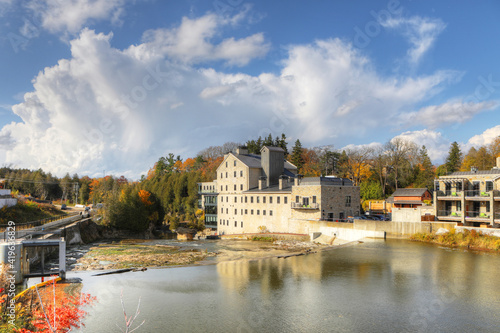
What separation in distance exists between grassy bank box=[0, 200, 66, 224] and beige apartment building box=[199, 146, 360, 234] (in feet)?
75.3

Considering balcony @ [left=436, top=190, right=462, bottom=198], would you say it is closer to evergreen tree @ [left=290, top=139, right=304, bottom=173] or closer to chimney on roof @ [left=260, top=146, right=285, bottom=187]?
chimney on roof @ [left=260, top=146, right=285, bottom=187]

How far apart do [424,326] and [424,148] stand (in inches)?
2232

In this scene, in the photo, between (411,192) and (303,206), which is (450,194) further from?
(303,206)

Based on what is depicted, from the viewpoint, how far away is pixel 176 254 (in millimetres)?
33875

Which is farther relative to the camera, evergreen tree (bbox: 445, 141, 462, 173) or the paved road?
evergreen tree (bbox: 445, 141, 462, 173)

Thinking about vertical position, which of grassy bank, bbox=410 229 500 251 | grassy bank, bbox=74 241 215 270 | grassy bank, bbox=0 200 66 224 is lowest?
grassy bank, bbox=74 241 215 270

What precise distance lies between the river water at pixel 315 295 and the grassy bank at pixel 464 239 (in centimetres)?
205

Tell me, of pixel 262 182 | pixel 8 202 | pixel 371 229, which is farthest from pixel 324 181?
pixel 8 202

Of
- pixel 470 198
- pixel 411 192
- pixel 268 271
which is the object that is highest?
pixel 411 192

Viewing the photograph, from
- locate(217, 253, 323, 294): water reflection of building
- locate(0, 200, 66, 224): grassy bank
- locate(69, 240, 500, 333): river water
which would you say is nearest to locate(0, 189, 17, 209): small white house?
locate(0, 200, 66, 224): grassy bank

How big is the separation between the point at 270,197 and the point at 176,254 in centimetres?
1579

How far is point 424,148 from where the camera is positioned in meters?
64.5

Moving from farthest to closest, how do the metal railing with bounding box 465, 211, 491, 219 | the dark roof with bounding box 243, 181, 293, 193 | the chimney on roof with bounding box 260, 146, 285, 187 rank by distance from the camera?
the chimney on roof with bounding box 260, 146, 285, 187
the dark roof with bounding box 243, 181, 293, 193
the metal railing with bounding box 465, 211, 491, 219

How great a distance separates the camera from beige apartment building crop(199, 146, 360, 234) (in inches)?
1607
